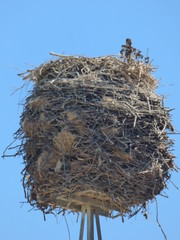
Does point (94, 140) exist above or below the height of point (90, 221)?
above

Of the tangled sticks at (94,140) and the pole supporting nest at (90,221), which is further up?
the tangled sticks at (94,140)

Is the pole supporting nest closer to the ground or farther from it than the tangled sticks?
closer to the ground

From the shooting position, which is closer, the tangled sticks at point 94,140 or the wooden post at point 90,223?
the tangled sticks at point 94,140

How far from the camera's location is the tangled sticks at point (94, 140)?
10.1 metres

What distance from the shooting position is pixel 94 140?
10117mm

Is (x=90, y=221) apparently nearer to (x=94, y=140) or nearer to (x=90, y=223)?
(x=90, y=223)

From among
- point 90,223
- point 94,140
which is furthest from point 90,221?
point 94,140

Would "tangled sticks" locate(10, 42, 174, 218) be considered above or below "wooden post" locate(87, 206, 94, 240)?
above

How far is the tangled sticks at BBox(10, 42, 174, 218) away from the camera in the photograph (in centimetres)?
1012

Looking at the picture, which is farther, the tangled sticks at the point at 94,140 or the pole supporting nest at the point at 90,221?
the pole supporting nest at the point at 90,221

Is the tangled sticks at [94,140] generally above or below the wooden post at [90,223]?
above

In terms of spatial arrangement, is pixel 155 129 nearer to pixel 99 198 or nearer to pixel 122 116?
pixel 122 116

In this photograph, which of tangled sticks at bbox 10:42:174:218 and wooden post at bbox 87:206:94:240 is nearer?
tangled sticks at bbox 10:42:174:218

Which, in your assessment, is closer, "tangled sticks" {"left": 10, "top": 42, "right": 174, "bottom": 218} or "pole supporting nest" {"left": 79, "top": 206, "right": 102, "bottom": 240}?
"tangled sticks" {"left": 10, "top": 42, "right": 174, "bottom": 218}
